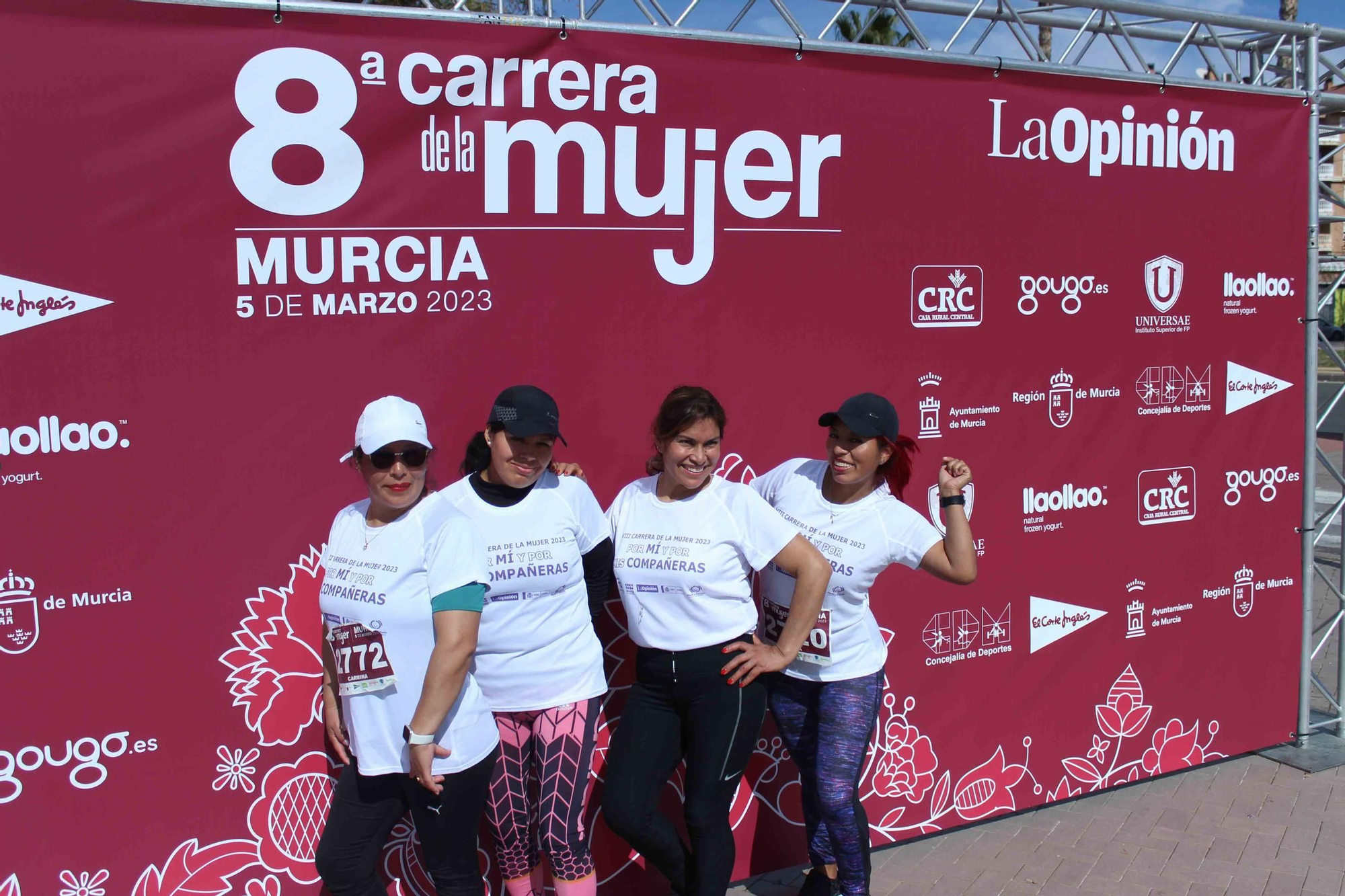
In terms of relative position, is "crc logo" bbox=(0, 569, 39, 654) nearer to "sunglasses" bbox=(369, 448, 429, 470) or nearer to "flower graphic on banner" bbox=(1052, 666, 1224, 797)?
"sunglasses" bbox=(369, 448, 429, 470)

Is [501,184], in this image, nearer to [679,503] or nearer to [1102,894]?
[679,503]

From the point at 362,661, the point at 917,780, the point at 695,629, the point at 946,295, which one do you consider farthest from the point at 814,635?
the point at 946,295

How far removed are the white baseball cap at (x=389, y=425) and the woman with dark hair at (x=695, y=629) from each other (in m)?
0.68

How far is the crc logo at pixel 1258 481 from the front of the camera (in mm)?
4695

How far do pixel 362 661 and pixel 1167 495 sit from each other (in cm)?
327

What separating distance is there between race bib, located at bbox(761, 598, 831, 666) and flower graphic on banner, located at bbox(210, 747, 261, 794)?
1.55 meters

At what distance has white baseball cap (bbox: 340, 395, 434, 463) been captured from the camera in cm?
272

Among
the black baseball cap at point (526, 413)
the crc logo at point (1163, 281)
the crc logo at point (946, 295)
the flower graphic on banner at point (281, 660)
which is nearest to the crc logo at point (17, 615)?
the flower graphic on banner at point (281, 660)

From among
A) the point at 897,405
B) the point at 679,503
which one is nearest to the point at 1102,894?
the point at 897,405

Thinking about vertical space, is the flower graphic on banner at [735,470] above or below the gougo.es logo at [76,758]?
above

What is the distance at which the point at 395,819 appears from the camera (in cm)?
290

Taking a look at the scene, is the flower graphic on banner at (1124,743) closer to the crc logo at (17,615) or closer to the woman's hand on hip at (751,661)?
the woman's hand on hip at (751,661)

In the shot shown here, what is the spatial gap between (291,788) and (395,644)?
0.95 m

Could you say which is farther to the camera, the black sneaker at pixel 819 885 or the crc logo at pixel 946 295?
the crc logo at pixel 946 295
